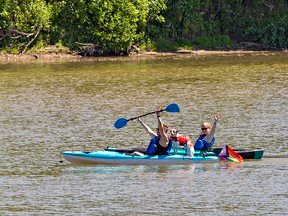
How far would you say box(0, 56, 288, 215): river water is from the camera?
2195 centimetres

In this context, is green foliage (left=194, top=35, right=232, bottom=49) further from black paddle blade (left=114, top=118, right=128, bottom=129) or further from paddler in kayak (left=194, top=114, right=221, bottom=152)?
paddler in kayak (left=194, top=114, right=221, bottom=152)

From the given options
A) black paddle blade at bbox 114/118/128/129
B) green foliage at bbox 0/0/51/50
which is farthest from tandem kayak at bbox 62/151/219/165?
green foliage at bbox 0/0/51/50

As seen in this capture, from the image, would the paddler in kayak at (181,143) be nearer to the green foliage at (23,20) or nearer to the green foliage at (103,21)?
the green foliage at (103,21)

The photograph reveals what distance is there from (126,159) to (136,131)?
5.20 metres

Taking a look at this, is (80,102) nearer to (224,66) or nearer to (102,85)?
(102,85)

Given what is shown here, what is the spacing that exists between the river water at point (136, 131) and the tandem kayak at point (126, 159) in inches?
9.6

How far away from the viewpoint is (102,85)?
42969mm

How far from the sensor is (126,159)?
1037 inches

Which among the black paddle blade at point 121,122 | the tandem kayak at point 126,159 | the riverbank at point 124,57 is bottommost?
the riverbank at point 124,57

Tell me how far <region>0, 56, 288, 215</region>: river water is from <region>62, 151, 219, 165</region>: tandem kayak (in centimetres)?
24

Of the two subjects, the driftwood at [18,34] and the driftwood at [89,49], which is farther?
the driftwood at [89,49]

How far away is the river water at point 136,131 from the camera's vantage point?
72.0 ft

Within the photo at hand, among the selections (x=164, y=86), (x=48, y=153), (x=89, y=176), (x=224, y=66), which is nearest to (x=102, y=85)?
(x=164, y=86)

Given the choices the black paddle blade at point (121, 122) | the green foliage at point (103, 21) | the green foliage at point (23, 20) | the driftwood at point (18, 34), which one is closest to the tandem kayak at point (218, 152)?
the black paddle blade at point (121, 122)
